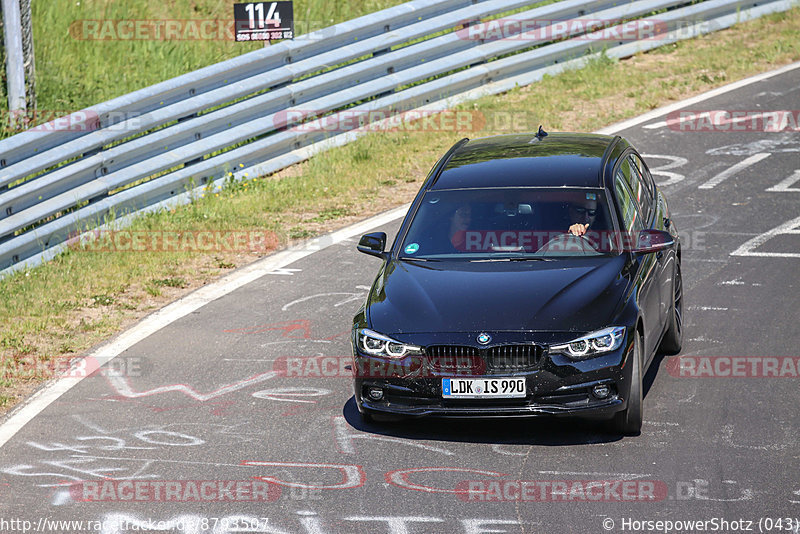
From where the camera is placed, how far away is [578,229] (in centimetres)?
822

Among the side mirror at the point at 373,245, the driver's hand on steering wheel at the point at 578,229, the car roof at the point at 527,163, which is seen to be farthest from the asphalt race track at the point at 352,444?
the car roof at the point at 527,163

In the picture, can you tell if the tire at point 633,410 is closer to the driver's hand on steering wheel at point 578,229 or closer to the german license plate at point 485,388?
the german license plate at point 485,388

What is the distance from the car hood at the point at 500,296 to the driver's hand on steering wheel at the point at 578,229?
0.98ft

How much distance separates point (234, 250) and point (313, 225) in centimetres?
109

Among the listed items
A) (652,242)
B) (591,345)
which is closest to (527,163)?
(652,242)

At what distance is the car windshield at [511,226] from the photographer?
8.12 meters

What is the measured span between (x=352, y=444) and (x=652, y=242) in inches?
99.4

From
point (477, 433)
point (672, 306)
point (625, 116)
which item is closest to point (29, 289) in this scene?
point (477, 433)

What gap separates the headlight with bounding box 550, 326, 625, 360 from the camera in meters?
7.06

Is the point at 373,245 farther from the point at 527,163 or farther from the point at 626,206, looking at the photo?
the point at 626,206

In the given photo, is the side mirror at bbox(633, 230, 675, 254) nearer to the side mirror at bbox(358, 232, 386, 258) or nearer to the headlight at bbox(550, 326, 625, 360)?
the headlight at bbox(550, 326, 625, 360)

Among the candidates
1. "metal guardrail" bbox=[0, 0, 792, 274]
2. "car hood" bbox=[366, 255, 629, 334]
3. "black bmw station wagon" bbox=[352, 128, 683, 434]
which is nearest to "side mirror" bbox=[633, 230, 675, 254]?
"black bmw station wagon" bbox=[352, 128, 683, 434]

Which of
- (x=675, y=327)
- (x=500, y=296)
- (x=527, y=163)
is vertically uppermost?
(x=527, y=163)

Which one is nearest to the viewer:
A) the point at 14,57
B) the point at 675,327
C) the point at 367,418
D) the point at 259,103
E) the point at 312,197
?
the point at 367,418
